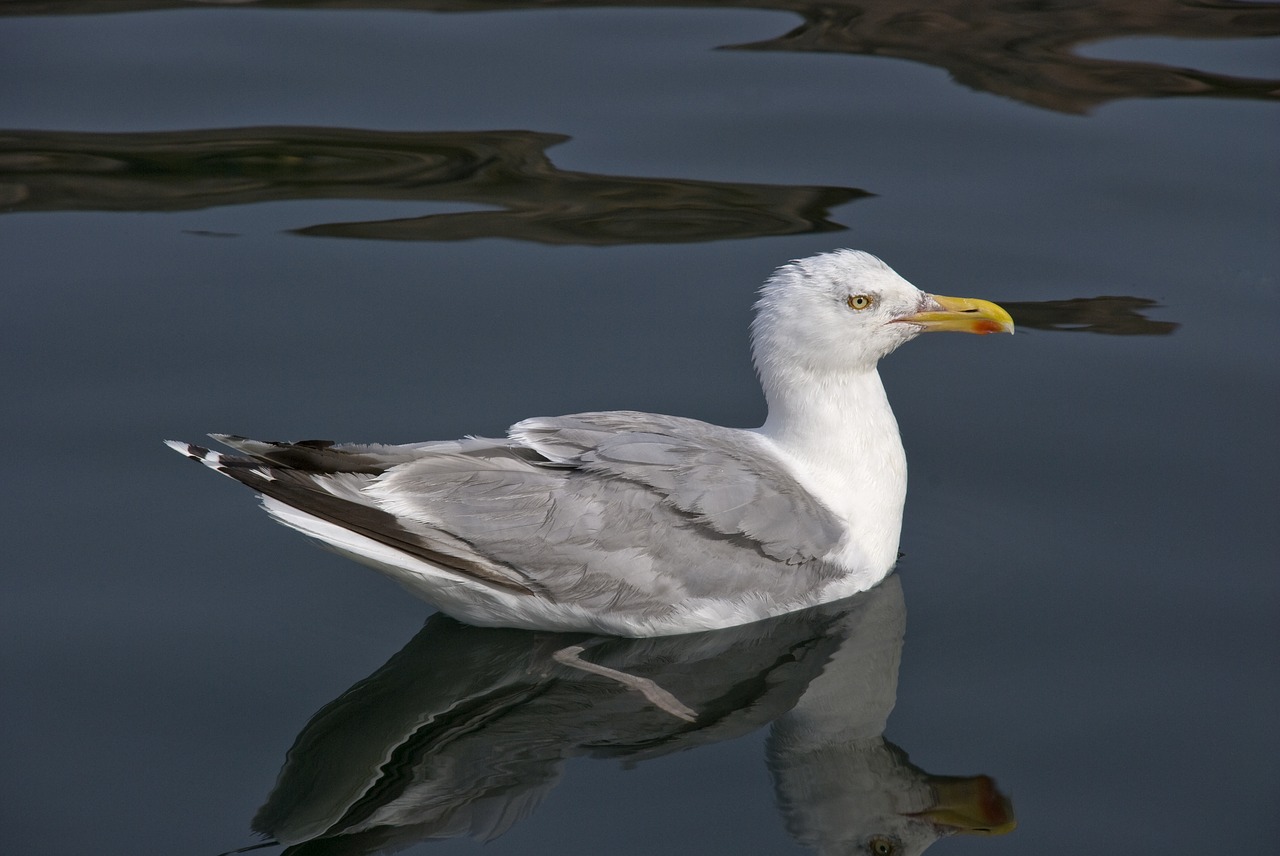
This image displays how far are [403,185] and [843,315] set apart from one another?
414cm

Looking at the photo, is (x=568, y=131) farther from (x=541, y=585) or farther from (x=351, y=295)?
(x=541, y=585)

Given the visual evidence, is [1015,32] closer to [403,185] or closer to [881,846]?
[403,185]

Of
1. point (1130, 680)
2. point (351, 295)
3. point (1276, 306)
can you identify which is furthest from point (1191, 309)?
point (351, 295)

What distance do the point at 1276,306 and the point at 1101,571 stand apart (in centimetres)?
266

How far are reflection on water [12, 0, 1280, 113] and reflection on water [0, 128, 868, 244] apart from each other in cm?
203

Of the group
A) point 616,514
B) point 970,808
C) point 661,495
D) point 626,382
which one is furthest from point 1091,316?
point 970,808

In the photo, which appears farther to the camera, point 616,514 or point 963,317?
point 963,317

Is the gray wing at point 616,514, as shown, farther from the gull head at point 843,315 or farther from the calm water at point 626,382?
the gull head at point 843,315

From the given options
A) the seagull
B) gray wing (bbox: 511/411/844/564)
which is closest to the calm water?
the seagull

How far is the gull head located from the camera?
20.1ft

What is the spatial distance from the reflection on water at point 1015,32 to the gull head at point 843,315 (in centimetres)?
449

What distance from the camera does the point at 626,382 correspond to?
24.3 ft

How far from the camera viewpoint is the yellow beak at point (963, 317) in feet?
20.4

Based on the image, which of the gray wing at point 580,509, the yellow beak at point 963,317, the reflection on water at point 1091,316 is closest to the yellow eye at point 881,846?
the gray wing at point 580,509
